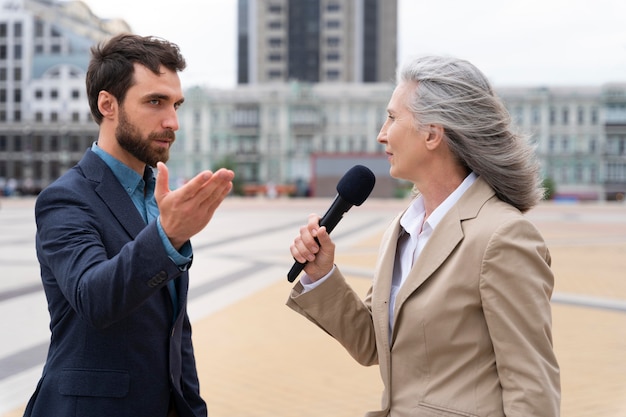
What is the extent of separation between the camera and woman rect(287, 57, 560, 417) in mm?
1763

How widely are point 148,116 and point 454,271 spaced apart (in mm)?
934

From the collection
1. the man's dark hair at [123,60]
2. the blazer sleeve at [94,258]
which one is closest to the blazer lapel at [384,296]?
the blazer sleeve at [94,258]

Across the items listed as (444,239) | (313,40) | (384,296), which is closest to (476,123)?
(444,239)

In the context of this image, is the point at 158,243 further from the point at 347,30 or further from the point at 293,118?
the point at 347,30

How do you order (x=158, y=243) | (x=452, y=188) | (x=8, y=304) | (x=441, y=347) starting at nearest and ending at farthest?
1. (x=158, y=243)
2. (x=441, y=347)
3. (x=452, y=188)
4. (x=8, y=304)

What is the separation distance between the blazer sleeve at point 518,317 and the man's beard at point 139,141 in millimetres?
935

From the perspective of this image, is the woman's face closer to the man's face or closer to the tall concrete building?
the man's face

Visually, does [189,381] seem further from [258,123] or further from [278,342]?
[258,123]

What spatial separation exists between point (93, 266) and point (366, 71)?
94001mm

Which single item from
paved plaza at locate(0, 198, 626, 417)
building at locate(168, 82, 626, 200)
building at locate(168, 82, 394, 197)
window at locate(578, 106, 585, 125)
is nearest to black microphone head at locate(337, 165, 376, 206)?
paved plaza at locate(0, 198, 626, 417)

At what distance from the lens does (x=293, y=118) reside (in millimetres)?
65125

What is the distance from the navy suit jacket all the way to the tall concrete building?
87366mm

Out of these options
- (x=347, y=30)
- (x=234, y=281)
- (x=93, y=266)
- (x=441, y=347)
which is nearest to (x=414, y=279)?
(x=441, y=347)

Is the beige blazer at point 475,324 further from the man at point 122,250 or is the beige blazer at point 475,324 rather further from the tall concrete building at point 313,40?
the tall concrete building at point 313,40
